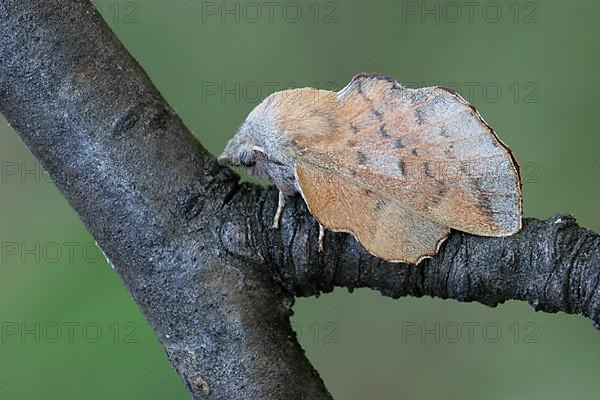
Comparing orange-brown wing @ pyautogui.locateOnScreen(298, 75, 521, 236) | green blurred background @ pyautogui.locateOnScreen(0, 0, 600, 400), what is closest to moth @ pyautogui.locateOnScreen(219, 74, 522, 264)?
orange-brown wing @ pyautogui.locateOnScreen(298, 75, 521, 236)

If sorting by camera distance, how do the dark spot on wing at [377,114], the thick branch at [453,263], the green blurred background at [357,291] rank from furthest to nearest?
the green blurred background at [357,291] < the dark spot on wing at [377,114] < the thick branch at [453,263]

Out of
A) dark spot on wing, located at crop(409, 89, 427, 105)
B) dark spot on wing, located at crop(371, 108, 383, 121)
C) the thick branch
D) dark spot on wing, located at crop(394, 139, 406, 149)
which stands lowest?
the thick branch

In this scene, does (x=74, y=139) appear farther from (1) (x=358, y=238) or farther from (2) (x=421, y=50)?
(2) (x=421, y=50)

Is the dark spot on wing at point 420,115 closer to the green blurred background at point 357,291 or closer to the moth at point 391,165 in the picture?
the moth at point 391,165

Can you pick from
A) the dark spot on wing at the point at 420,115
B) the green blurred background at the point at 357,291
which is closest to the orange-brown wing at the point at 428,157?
the dark spot on wing at the point at 420,115

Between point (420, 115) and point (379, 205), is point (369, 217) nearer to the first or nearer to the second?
point (379, 205)

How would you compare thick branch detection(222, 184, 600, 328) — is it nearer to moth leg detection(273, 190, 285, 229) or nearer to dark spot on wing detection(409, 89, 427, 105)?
moth leg detection(273, 190, 285, 229)
